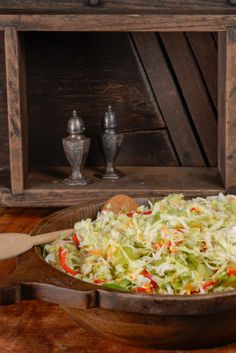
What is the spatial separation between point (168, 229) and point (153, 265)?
0.10m

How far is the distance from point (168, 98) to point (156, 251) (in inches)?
49.2

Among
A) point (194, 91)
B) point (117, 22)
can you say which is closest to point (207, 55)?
point (194, 91)

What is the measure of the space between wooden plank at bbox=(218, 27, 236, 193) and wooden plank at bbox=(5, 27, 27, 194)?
59 cm

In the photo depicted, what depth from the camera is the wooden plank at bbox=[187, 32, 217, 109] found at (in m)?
2.44

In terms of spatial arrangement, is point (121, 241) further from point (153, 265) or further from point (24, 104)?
point (24, 104)

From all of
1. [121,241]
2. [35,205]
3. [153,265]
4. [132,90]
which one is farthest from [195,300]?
[132,90]

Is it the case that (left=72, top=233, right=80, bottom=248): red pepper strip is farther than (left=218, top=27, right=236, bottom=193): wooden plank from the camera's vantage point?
No

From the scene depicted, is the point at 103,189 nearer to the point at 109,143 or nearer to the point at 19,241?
the point at 109,143

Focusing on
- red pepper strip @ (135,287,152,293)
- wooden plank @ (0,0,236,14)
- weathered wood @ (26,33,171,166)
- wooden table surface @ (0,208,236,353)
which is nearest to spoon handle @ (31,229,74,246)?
wooden table surface @ (0,208,236,353)

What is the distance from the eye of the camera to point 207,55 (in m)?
2.45

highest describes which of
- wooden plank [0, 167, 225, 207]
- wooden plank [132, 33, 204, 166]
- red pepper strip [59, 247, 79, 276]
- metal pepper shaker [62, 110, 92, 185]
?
wooden plank [132, 33, 204, 166]

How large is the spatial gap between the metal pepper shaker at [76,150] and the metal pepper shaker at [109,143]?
2.6 inches

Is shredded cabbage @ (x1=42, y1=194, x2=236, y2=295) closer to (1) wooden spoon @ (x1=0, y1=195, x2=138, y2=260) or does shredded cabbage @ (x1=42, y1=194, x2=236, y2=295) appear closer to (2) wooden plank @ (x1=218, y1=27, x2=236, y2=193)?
(1) wooden spoon @ (x1=0, y1=195, x2=138, y2=260)

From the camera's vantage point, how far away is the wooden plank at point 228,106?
2008mm
